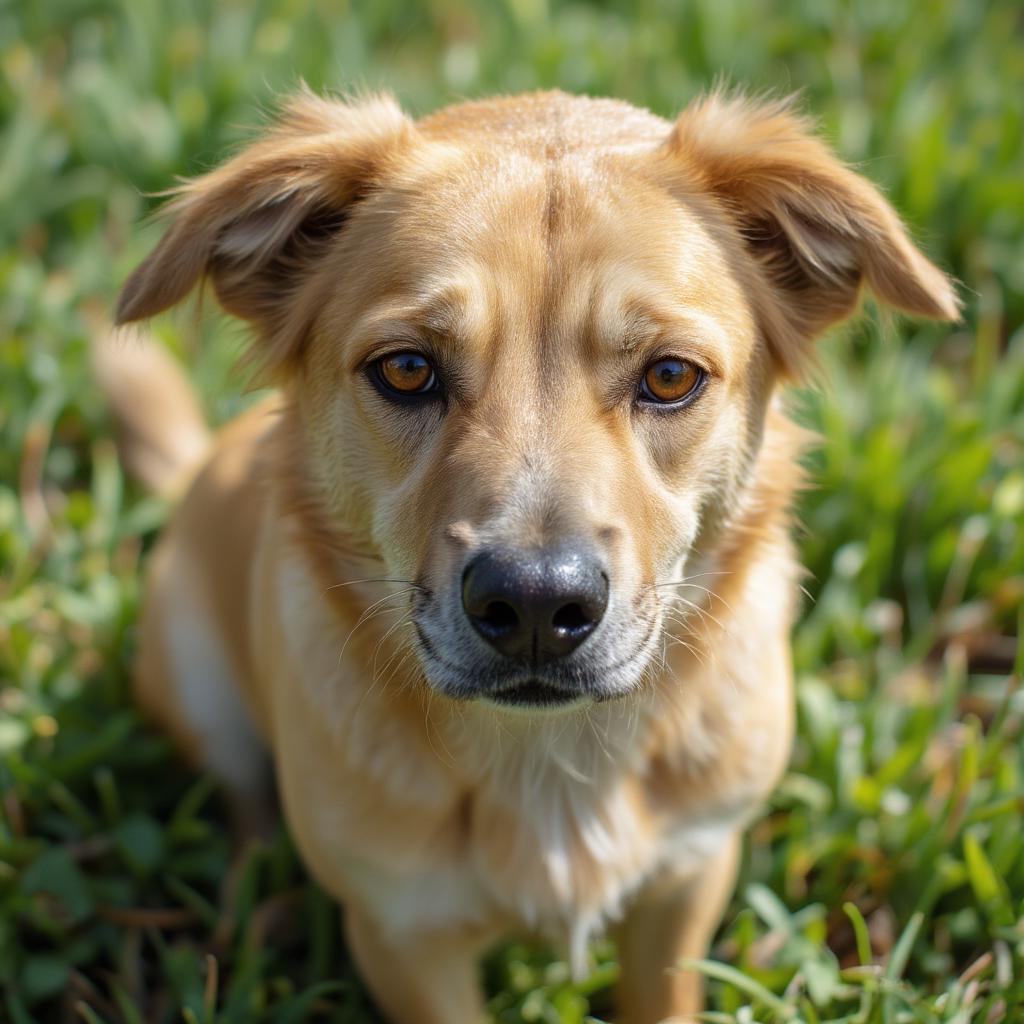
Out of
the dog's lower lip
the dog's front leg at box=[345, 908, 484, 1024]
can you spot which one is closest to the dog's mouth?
the dog's lower lip

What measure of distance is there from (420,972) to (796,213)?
1970 mm

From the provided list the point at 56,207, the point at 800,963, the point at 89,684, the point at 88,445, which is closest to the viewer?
the point at 800,963

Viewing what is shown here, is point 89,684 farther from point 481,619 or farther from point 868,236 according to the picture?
point 868,236

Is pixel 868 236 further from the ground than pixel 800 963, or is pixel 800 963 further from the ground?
pixel 868 236

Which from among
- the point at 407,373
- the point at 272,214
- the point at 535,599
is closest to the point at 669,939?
the point at 535,599

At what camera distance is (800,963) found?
10.5ft

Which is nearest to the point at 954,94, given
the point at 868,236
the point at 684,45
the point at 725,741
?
the point at 684,45

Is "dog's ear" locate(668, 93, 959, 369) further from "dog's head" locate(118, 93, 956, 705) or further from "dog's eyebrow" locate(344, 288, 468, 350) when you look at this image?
"dog's eyebrow" locate(344, 288, 468, 350)

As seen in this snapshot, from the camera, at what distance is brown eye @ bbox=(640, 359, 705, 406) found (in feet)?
8.31

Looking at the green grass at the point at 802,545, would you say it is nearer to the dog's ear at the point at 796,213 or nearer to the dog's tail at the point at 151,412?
the dog's tail at the point at 151,412

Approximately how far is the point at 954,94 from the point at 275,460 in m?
3.95

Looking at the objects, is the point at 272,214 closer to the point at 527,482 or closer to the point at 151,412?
the point at 527,482

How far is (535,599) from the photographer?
2199mm

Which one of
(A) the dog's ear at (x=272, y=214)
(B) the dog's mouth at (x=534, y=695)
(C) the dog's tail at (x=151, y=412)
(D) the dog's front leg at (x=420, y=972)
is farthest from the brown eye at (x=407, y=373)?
(C) the dog's tail at (x=151, y=412)
